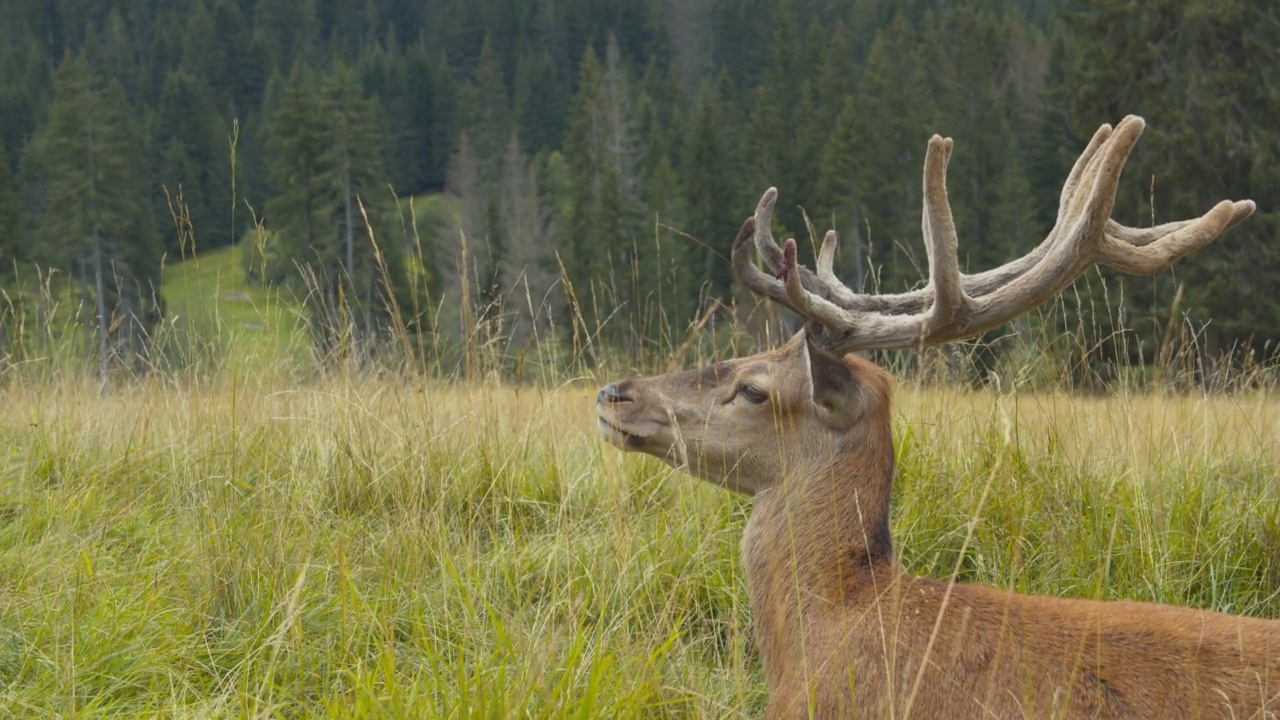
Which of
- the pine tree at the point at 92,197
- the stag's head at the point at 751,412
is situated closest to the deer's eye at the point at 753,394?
the stag's head at the point at 751,412

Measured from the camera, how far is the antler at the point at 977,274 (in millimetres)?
3484

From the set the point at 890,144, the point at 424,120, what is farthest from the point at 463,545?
the point at 424,120

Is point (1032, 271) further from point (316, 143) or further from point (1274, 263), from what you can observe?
point (316, 143)

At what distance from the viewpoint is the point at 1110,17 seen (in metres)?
28.3

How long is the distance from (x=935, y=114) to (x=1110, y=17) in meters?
29.8

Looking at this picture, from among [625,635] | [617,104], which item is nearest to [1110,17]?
[625,635]

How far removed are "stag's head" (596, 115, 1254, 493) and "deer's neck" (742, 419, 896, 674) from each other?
61mm

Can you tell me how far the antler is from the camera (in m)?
3.48

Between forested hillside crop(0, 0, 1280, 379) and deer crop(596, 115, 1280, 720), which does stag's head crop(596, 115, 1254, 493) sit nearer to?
deer crop(596, 115, 1280, 720)

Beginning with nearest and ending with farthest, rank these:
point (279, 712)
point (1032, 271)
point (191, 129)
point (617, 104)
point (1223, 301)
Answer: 1. point (279, 712)
2. point (1032, 271)
3. point (1223, 301)
4. point (617, 104)
5. point (191, 129)

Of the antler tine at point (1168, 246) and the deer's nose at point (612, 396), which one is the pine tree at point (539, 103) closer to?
the deer's nose at point (612, 396)

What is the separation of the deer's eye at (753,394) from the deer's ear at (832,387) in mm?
207

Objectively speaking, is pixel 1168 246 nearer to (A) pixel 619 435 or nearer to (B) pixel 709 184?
(A) pixel 619 435

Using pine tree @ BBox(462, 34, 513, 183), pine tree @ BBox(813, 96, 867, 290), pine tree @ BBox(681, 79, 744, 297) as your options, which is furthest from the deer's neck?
pine tree @ BBox(462, 34, 513, 183)
